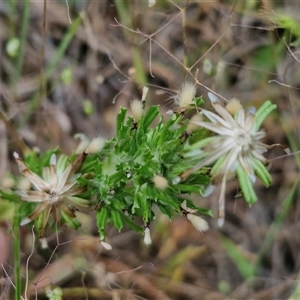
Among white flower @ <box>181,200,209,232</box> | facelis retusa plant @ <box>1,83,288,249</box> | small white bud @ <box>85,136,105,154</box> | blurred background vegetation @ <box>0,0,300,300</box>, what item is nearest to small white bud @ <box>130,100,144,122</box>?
facelis retusa plant @ <box>1,83,288,249</box>

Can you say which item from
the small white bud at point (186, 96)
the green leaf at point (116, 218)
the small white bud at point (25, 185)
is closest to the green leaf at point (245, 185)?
the small white bud at point (186, 96)

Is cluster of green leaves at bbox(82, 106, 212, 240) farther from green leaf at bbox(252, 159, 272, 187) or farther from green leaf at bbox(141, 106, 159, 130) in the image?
green leaf at bbox(252, 159, 272, 187)

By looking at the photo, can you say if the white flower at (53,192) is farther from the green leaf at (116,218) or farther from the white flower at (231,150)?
the white flower at (231,150)

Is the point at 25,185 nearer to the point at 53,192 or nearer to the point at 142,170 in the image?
the point at 53,192

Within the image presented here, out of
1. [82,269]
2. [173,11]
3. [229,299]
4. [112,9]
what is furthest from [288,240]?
[112,9]

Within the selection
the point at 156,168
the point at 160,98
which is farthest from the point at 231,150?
the point at 160,98

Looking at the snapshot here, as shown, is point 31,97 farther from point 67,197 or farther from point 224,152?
point 224,152

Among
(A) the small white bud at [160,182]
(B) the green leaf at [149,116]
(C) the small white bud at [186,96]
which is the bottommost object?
(A) the small white bud at [160,182]
